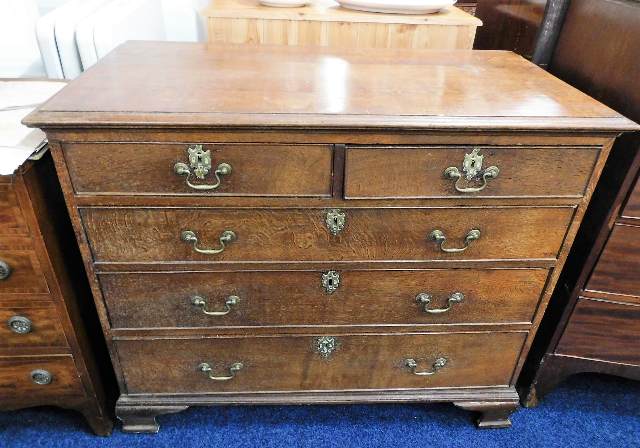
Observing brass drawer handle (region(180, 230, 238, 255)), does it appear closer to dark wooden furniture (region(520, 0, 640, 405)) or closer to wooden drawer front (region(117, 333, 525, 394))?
wooden drawer front (region(117, 333, 525, 394))

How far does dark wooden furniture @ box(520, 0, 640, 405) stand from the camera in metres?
0.95

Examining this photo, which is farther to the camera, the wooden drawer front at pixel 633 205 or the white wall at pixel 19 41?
the white wall at pixel 19 41

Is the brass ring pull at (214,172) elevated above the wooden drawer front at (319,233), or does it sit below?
above

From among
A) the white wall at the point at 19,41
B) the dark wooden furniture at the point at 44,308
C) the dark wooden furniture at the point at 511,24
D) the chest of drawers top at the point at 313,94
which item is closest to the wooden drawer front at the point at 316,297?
the dark wooden furniture at the point at 44,308

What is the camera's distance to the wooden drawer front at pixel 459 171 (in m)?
0.83

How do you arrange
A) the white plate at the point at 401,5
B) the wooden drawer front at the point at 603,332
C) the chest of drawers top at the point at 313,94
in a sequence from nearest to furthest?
the chest of drawers top at the point at 313,94
the wooden drawer front at the point at 603,332
the white plate at the point at 401,5

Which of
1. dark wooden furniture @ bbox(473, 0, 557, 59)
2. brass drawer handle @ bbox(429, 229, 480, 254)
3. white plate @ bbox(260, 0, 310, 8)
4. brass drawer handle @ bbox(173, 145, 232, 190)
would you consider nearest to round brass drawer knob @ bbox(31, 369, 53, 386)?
brass drawer handle @ bbox(173, 145, 232, 190)

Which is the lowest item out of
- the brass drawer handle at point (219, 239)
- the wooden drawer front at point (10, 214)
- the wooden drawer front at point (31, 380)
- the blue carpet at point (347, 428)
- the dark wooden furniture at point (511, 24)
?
the blue carpet at point (347, 428)

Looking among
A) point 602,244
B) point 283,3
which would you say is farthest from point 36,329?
point 602,244

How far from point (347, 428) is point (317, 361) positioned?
0.27 m

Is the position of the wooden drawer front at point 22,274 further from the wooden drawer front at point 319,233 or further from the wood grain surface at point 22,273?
the wooden drawer front at point 319,233

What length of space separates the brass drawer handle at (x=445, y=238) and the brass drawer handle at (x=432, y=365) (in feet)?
1.07

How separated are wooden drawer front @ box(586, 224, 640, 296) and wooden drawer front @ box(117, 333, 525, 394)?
0.71 ft

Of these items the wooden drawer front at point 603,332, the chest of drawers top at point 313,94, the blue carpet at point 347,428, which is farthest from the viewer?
the blue carpet at point 347,428
